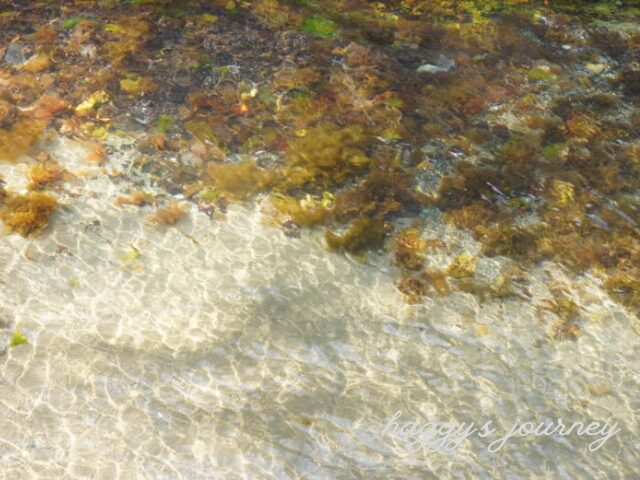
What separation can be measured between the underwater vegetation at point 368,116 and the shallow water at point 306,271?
0.11 feet

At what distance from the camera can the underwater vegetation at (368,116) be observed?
17.6ft

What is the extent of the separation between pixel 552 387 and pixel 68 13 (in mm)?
6587

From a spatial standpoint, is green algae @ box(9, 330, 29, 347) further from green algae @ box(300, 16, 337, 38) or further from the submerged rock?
green algae @ box(300, 16, 337, 38)

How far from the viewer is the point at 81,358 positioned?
166 inches

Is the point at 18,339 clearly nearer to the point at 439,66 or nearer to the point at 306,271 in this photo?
the point at 306,271

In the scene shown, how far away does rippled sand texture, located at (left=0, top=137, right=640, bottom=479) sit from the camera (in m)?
3.92

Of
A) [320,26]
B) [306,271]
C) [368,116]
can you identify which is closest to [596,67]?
[368,116]

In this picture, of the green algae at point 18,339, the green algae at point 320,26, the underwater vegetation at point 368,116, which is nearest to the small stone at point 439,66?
the underwater vegetation at point 368,116

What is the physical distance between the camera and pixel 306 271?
4.95 metres

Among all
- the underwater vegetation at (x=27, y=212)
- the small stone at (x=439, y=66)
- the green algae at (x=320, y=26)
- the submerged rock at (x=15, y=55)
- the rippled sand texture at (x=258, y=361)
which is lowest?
the rippled sand texture at (x=258, y=361)

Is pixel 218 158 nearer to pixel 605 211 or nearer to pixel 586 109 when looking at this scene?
pixel 605 211

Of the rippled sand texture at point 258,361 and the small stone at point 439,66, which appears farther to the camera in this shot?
the small stone at point 439,66

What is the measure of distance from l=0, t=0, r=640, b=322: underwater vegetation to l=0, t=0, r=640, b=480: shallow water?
3cm

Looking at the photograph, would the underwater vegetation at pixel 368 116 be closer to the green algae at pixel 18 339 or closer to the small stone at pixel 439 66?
the small stone at pixel 439 66
